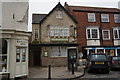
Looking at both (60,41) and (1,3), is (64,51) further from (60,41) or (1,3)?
(1,3)

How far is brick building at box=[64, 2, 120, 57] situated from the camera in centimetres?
2206

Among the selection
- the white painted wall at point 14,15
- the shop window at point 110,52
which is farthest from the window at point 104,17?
the white painted wall at point 14,15

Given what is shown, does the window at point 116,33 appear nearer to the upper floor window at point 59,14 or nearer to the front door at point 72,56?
the upper floor window at point 59,14

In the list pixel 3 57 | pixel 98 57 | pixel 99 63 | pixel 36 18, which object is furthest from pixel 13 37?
pixel 36 18

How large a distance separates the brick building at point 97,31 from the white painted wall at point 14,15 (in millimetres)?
12410

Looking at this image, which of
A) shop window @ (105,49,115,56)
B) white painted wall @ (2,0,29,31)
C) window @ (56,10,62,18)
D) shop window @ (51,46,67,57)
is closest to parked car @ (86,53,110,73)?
white painted wall @ (2,0,29,31)

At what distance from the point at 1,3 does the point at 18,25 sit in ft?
6.54

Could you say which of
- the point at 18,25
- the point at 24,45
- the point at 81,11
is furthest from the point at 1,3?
Result: the point at 81,11

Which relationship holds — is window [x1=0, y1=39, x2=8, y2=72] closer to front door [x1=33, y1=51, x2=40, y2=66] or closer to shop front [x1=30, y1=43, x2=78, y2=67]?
shop front [x1=30, y1=43, x2=78, y2=67]

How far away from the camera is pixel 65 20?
20.9 meters

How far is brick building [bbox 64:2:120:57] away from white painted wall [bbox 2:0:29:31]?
12.4m

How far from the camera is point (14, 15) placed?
10711mm

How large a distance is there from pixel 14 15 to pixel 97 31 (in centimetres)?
1519

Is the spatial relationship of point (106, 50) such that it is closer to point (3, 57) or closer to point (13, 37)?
point (13, 37)
